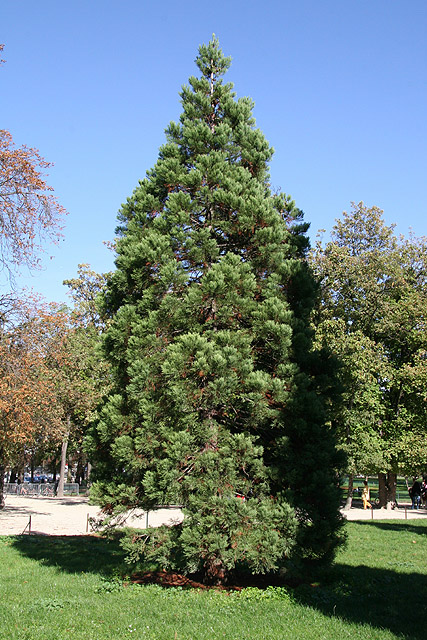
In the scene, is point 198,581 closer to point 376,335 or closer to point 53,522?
point 53,522

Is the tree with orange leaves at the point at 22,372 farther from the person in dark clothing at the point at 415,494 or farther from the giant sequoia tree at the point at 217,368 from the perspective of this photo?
the person in dark clothing at the point at 415,494

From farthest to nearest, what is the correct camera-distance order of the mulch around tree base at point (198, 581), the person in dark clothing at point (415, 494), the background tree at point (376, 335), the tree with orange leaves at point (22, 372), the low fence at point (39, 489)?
the low fence at point (39, 489) < the person in dark clothing at point (415, 494) < the background tree at point (376, 335) < the tree with orange leaves at point (22, 372) < the mulch around tree base at point (198, 581)

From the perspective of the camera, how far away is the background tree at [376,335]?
823 inches

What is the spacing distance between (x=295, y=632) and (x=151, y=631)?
1686 millimetres

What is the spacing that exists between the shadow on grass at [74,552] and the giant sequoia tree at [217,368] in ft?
7.53

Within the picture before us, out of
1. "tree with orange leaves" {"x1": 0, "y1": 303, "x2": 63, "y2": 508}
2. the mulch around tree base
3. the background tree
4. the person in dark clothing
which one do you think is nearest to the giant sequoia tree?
the mulch around tree base

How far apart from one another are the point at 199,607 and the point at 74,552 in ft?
20.5

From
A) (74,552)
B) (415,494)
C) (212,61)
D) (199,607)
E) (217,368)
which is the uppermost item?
(212,61)

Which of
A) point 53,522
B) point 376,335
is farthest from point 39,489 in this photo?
point 376,335

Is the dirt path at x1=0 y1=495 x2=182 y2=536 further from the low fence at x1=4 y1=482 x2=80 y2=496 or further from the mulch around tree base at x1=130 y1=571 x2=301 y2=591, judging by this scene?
the low fence at x1=4 y1=482 x2=80 y2=496

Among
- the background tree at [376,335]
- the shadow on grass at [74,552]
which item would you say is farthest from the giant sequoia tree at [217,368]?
the background tree at [376,335]

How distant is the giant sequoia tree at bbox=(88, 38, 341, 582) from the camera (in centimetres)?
784

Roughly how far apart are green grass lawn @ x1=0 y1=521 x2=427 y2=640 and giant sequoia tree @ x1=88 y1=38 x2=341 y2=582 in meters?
0.63

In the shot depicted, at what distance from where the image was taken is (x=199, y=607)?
693cm
